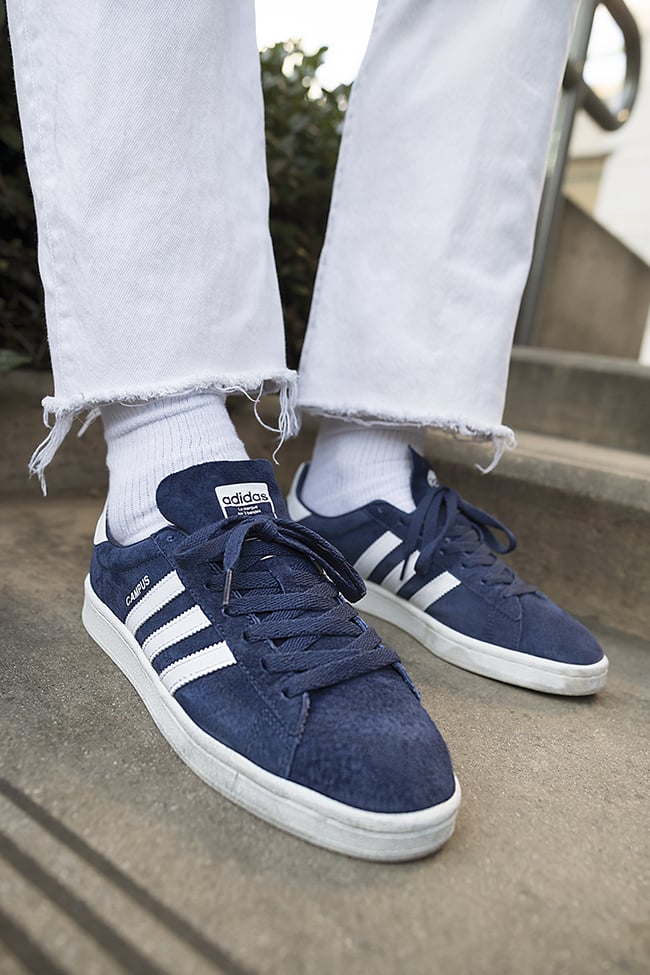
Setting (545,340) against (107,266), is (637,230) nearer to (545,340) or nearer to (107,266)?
(545,340)

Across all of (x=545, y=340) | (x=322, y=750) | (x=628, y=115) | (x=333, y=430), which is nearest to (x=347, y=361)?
(x=333, y=430)

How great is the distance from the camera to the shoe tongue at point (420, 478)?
832 mm

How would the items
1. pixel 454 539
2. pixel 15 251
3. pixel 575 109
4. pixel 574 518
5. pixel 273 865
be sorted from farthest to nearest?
pixel 575 109, pixel 15 251, pixel 574 518, pixel 454 539, pixel 273 865

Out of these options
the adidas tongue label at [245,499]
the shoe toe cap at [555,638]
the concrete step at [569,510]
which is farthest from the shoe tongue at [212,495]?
the concrete step at [569,510]

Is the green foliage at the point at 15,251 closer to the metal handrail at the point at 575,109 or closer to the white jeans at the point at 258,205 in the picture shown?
the white jeans at the point at 258,205

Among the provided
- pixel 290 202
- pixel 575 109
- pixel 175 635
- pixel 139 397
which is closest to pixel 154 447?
pixel 139 397

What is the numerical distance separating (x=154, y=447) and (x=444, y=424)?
33 cm

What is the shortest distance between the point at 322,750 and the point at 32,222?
3.34ft

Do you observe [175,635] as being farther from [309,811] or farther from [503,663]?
[503,663]

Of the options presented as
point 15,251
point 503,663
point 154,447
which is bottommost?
point 503,663

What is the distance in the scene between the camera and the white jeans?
1.90ft

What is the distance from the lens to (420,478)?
84 cm

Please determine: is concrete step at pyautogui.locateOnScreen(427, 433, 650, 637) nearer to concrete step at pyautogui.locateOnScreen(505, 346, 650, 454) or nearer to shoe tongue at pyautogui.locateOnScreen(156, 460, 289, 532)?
concrete step at pyautogui.locateOnScreen(505, 346, 650, 454)

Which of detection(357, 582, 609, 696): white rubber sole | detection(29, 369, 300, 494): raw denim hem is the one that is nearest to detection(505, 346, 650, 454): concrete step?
detection(357, 582, 609, 696): white rubber sole
